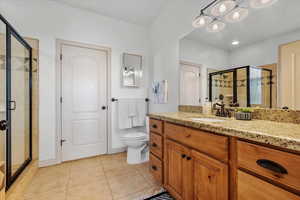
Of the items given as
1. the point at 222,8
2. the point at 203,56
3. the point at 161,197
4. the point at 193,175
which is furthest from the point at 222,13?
the point at 161,197

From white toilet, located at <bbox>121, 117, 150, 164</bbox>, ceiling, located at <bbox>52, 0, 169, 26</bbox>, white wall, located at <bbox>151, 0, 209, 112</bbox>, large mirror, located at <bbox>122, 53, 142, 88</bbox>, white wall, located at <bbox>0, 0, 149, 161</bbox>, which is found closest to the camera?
white wall, located at <bbox>151, 0, 209, 112</bbox>

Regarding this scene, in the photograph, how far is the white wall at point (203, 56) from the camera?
1.54 metres

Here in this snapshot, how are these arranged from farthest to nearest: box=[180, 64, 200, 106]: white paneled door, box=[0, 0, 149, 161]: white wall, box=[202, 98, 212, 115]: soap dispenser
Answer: box=[0, 0, 149, 161]: white wall < box=[180, 64, 200, 106]: white paneled door < box=[202, 98, 212, 115]: soap dispenser

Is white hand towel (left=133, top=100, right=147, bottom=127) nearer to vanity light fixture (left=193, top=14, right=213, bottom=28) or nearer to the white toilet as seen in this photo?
the white toilet

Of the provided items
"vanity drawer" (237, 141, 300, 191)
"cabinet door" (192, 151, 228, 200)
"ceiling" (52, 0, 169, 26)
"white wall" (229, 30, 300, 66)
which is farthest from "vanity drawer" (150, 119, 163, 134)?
"ceiling" (52, 0, 169, 26)

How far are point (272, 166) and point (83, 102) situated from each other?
252cm

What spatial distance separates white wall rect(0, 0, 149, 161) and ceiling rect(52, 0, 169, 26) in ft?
0.37

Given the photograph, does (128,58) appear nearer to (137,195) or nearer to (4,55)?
(4,55)

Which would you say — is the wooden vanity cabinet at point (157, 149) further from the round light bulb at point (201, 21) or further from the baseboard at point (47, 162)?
the baseboard at point (47, 162)

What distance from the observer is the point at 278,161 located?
60 centimetres

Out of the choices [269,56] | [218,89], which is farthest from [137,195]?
[269,56]

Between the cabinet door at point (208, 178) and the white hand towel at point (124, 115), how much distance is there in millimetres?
1795

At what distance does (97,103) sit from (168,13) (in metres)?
1.96

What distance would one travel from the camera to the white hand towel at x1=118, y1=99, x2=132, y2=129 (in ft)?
8.68
